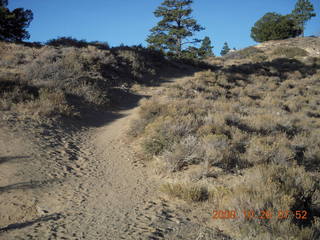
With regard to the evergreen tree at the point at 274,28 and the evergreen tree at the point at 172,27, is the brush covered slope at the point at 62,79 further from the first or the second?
the evergreen tree at the point at 274,28

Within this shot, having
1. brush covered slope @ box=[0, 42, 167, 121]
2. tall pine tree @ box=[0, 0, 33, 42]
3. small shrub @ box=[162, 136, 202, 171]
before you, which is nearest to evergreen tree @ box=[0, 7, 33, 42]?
tall pine tree @ box=[0, 0, 33, 42]

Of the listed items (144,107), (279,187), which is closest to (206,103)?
(144,107)

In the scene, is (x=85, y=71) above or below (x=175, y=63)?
below

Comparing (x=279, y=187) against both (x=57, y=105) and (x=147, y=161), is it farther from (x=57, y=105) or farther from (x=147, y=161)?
(x=57, y=105)

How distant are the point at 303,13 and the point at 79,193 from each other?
54.5m

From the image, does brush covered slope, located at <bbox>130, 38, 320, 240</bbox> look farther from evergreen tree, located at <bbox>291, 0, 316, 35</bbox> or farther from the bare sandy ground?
evergreen tree, located at <bbox>291, 0, 316, 35</bbox>

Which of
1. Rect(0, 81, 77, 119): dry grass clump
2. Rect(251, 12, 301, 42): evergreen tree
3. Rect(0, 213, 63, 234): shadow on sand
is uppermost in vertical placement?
Rect(251, 12, 301, 42): evergreen tree

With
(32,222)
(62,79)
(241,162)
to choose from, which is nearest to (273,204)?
(241,162)

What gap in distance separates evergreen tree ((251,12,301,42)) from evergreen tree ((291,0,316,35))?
26.8 inches

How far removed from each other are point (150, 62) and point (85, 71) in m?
7.40

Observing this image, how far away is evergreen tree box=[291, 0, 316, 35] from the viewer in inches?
1772

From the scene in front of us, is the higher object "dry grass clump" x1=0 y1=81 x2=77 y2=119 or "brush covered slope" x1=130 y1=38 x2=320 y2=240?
"dry grass clump" x1=0 y1=81 x2=77 y2=119

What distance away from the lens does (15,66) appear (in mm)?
12375

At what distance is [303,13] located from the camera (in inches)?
1790
